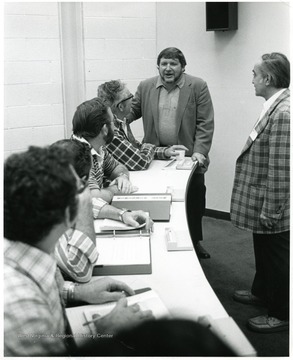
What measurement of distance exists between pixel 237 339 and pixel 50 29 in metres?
3.16

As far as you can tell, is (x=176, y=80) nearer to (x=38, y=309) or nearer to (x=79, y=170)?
(x=79, y=170)

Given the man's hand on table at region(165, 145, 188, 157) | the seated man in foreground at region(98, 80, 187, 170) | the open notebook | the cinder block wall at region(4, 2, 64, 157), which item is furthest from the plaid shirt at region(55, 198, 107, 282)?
the cinder block wall at region(4, 2, 64, 157)

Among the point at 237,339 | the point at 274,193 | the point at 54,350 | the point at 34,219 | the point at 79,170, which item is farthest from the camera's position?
the point at 274,193

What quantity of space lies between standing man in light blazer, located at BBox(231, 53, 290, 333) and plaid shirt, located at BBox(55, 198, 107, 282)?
1.09 metres

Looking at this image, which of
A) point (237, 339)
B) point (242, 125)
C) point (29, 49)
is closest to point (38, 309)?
point (237, 339)

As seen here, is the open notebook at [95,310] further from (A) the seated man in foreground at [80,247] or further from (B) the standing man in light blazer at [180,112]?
(B) the standing man in light blazer at [180,112]

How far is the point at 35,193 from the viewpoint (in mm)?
1017

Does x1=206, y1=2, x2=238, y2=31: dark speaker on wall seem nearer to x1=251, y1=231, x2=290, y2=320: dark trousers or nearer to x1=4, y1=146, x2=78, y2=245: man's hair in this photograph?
x1=251, y1=231, x2=290, y2=320: dark trousers

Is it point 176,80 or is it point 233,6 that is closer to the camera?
point 176,80

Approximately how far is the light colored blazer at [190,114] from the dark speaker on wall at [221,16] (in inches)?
24.7

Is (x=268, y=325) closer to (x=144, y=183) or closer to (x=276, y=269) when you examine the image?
(x=276, y=269)

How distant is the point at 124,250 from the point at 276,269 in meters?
1.01

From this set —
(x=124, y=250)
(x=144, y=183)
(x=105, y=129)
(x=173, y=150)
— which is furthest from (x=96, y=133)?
(x=173, y=150)

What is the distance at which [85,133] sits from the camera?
249 cm
